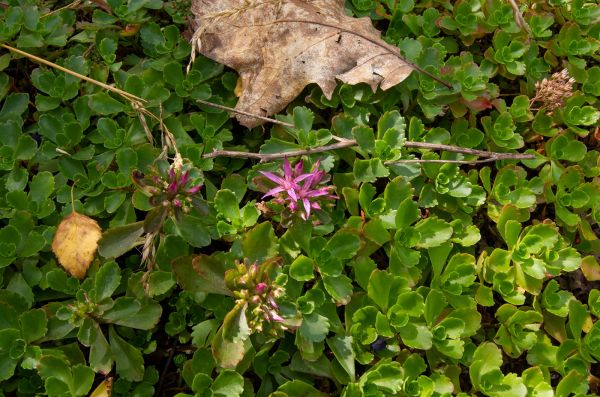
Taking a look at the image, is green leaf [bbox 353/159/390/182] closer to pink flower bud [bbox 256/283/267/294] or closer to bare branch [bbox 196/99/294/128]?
bare branch [bbox 196/99/294/128]

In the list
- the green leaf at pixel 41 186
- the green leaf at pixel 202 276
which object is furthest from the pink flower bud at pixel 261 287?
the green leaf at pixel 41 186

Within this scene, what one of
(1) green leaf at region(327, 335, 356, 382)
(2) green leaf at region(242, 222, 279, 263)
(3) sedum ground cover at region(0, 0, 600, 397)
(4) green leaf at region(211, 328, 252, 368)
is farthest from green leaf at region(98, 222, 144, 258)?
(1) green leaf at region(327, 335, 356, 382)

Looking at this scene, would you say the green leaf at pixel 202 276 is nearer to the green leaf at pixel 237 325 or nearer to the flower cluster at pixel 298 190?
the green leaf at pixel 237 325

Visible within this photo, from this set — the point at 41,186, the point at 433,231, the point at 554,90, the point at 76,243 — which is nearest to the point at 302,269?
the point at 433,231

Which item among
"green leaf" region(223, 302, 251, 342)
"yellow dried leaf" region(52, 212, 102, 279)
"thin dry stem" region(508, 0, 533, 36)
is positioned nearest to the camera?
"green leaf" region(223, 302, 251, 342)

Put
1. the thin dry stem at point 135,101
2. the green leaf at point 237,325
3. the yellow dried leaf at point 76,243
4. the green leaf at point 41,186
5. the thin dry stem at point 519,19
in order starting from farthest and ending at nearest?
1. the thin dry stem at point 519,19
2. the thin dry stem at point 135,101
3. the green leaf at point 41,186
4. the yellow dried leaf at point 76,243
5. the green leaf at point 237,325

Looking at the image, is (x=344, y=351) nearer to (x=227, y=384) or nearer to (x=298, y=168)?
(x=227, y=384)

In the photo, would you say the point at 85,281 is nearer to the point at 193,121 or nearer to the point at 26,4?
the point at 193,121

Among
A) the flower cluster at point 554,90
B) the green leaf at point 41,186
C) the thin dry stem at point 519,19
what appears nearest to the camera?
the green leaf at point 41,186
